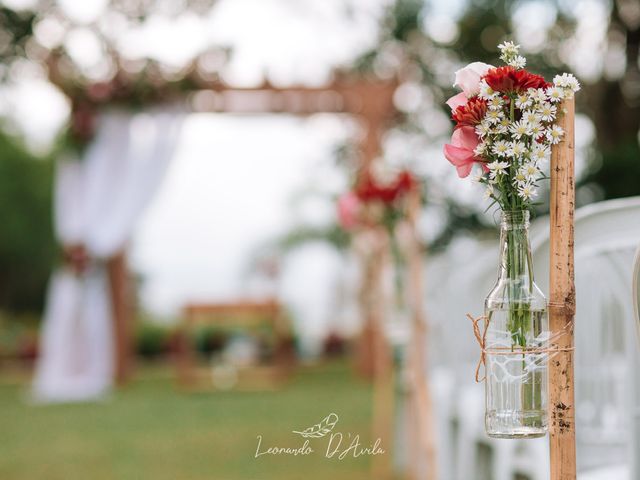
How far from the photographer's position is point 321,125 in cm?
739

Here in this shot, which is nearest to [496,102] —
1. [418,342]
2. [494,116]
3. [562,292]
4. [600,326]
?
[494,116]

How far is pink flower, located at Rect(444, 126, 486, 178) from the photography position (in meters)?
1.01

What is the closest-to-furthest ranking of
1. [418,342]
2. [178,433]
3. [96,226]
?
[418,342], [178,433], [96,226]

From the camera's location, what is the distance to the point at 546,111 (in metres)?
0.97

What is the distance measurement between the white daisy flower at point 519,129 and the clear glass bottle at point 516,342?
0.34ft

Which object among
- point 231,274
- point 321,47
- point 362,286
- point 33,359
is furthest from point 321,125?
point 33,359

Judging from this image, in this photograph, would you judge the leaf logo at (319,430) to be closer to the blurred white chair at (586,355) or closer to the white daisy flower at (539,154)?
the blurred white chair at (586,355)

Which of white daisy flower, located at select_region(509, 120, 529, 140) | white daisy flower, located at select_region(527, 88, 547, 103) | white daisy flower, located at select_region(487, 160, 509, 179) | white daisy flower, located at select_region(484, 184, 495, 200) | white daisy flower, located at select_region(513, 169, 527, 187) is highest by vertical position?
white daisy flower, located at select_region(527, 88, 547, 103)

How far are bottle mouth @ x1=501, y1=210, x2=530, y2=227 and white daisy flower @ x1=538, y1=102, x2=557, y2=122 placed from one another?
0.39 feet

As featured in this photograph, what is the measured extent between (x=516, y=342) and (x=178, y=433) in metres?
3.72

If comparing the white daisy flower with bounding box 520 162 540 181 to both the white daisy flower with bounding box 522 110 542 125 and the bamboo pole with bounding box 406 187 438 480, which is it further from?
the bamboo pole with bounding box 406 187 438 480

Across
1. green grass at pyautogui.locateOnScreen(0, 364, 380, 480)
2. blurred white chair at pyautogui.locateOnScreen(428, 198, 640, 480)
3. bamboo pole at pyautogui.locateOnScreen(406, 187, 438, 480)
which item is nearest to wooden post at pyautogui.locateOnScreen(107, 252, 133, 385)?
green grass at pyautogui.locateOnScreen(0, 364, 380, 480)

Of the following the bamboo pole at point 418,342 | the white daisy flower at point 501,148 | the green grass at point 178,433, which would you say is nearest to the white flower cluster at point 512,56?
the white daisy flower at point 501,148

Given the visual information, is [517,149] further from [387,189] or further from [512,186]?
[387,189]
